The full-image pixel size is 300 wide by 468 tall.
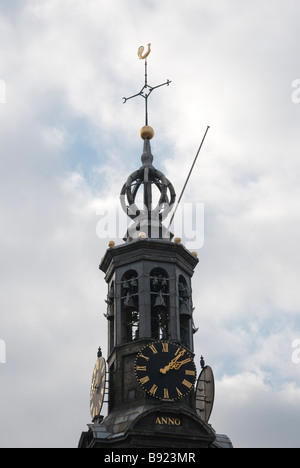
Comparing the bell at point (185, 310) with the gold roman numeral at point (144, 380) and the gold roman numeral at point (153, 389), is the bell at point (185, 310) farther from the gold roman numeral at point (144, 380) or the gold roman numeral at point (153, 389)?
the gold roman numeral at point (153, 389)

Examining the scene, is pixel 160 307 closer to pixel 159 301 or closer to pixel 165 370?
pixel 159 301

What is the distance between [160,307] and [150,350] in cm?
319

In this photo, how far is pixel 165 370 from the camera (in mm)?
52156

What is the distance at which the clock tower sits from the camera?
50656 mm

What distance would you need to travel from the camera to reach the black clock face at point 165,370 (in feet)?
170

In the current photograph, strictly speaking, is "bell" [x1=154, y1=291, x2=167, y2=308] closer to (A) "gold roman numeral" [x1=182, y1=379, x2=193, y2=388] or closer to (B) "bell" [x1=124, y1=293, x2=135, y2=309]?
(B) "bell" [x1=124, y1=293, x2=135, y2=309]

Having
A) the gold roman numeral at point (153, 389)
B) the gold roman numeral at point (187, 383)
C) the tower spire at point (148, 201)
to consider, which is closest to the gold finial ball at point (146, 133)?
the tower spire at point (148, 201)

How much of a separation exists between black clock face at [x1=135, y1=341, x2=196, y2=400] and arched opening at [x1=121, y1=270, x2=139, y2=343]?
254 centimetres

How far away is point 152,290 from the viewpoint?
2191 inches

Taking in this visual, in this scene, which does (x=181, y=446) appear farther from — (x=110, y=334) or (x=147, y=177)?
(x=147, y=177)

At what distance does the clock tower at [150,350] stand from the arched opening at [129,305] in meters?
0.06

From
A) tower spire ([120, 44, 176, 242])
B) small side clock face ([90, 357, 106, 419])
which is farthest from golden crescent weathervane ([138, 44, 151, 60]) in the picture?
small side clock face ([90, 357, 106, 419])
